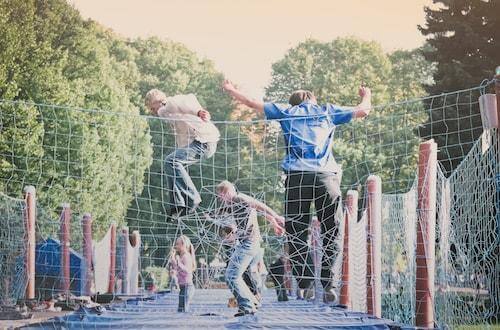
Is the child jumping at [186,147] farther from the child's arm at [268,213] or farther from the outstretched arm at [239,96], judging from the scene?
the outstretched arm at [239,96]

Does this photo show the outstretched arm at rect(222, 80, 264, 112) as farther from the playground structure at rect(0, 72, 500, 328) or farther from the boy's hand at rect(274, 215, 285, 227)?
the boy's hand at rect(274, 215, 285, 227)

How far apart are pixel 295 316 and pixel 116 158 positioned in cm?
1110

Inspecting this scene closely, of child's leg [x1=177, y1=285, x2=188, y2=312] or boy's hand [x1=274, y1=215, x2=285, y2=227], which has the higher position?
boy's hand [x1=274, y1=215, x2=285, y2=227]

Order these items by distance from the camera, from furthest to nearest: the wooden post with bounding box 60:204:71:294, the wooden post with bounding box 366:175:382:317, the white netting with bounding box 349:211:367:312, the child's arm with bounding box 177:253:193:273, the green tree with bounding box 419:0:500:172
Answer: the green tree with bounding box 419:0:500:172 → the wooden post with bounding box 60:204:71:294 → the child's arm with bounding box 177:253:193:273 → the white netting with bounding box 349:211:367:312 → the wooden post with bounding box 366:175:382:317

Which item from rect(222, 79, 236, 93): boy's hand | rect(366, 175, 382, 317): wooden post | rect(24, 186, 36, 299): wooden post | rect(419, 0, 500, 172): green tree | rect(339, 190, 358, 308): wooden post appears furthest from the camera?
rect(419, 0, 500, 172): green tree

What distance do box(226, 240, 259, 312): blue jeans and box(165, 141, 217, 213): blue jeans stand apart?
321mm

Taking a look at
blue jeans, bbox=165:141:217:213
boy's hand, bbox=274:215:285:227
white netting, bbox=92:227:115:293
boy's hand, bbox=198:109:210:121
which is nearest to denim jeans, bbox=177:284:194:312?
blue jeans, bbox=165:141:217:213

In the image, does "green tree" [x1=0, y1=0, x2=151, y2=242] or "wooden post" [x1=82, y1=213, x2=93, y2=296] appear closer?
"wooden post" [x1=82, y1=213, x2=93, y2=296]

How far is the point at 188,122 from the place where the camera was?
15.0ft

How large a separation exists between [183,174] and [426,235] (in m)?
1.17

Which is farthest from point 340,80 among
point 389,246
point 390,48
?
point 389,246

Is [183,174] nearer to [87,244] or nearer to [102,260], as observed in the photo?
[87,244]

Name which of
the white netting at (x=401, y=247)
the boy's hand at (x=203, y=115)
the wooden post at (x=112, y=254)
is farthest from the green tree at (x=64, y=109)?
the boy's hand at (x=203, y=115)

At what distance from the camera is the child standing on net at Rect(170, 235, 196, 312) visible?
5.79m
